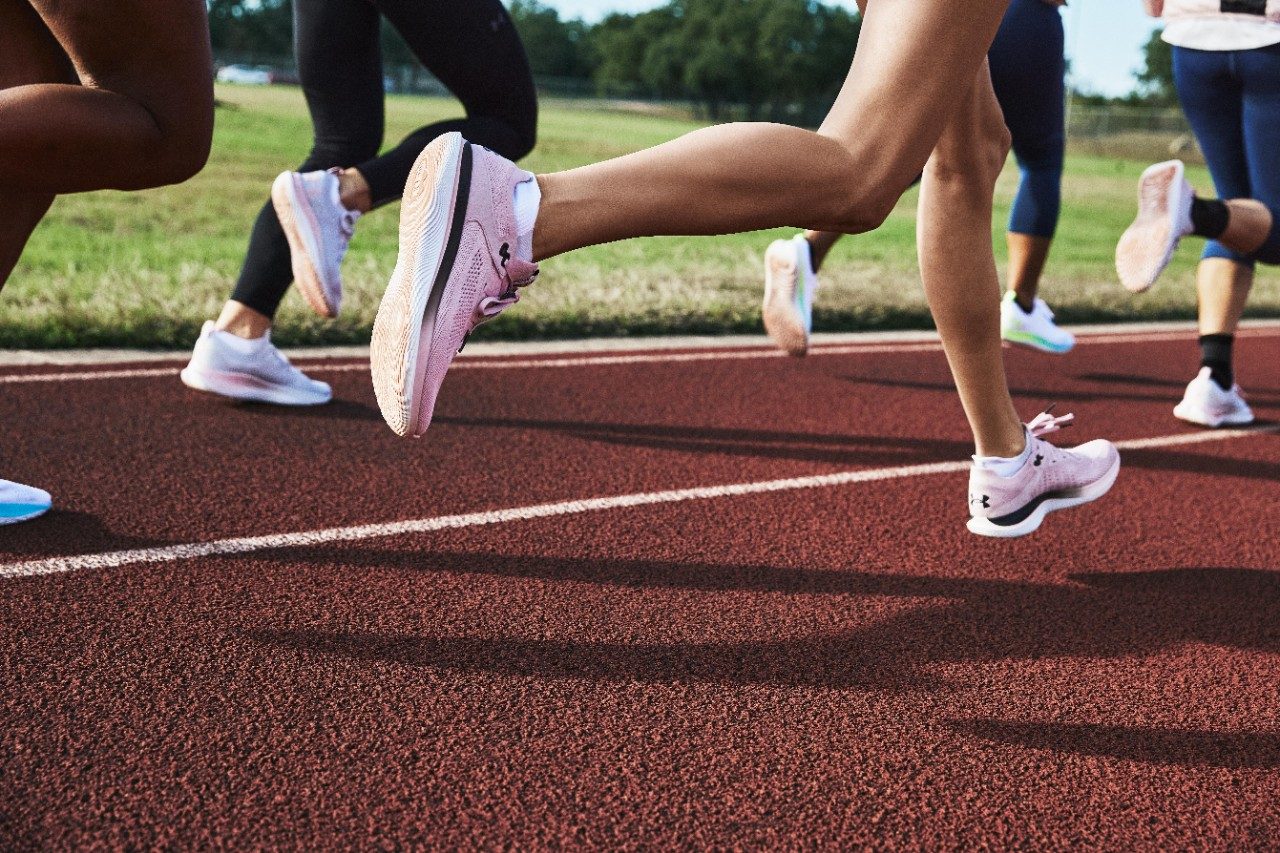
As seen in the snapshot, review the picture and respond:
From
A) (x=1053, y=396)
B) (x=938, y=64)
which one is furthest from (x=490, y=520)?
(x=1053, y=396)

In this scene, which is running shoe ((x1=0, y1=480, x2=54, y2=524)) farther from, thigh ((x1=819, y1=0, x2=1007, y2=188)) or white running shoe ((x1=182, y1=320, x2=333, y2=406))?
thigh ((x1=819, y1=0, x2=1007, y2=188))

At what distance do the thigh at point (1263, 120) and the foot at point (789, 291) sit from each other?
1.63 meters

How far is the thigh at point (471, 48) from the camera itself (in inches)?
141

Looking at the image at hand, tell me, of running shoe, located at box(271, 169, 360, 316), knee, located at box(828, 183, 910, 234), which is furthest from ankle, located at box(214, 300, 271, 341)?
knee, located at box(828, 183, 910, 234)

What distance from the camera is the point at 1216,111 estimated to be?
15.0 ft

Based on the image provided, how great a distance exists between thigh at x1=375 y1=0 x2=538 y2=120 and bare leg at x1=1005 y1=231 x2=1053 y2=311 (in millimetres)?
2573

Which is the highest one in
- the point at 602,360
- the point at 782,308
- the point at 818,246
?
the point at 818,246

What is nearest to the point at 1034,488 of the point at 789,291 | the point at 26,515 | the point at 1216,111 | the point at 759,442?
the point at 759,442

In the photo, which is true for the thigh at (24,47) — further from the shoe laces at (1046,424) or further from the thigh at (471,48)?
the shoe laces at (1046,424)

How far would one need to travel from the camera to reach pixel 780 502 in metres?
3.41

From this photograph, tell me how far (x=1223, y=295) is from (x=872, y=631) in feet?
9.88

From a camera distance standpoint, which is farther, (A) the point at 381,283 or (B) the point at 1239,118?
(A) the point at 381,283

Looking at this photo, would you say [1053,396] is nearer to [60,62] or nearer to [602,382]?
[602,382]

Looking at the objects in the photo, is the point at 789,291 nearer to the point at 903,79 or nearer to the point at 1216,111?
the point at 1216,111
